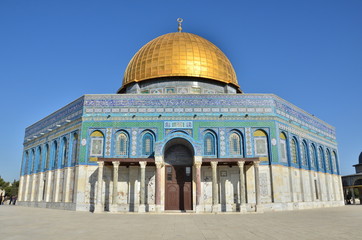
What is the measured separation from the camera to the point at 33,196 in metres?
26.0

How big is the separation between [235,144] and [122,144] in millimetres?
7809

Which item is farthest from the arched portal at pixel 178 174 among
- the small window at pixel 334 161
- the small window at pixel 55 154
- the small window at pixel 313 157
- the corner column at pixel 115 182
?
the small window at pixel 334 161

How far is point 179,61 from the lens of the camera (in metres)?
24.9

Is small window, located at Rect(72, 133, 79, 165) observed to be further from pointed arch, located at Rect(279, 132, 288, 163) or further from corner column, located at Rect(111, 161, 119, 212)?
pointed arch, located at Rect(279, 132, 288, 163)

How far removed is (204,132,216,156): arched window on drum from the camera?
67.6 ft

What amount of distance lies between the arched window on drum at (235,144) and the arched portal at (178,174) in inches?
111

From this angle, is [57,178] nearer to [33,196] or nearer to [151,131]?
[33,196]

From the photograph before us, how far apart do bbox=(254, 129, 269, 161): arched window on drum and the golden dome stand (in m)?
6.65

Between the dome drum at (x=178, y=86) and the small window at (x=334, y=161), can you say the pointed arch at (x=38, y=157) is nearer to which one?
the dome drum at (x=178, y=86)

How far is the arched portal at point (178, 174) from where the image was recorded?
19844 mm

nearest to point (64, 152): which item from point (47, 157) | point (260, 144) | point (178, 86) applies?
point (47, 157)

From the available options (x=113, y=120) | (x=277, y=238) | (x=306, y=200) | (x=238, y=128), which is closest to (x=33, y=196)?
(x=113, y=120)

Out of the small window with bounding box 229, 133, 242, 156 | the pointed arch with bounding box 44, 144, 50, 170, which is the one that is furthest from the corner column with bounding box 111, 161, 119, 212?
the pointed arch with bounding box 44, 144, 50, 170

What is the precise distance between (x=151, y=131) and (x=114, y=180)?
4.16 metres
